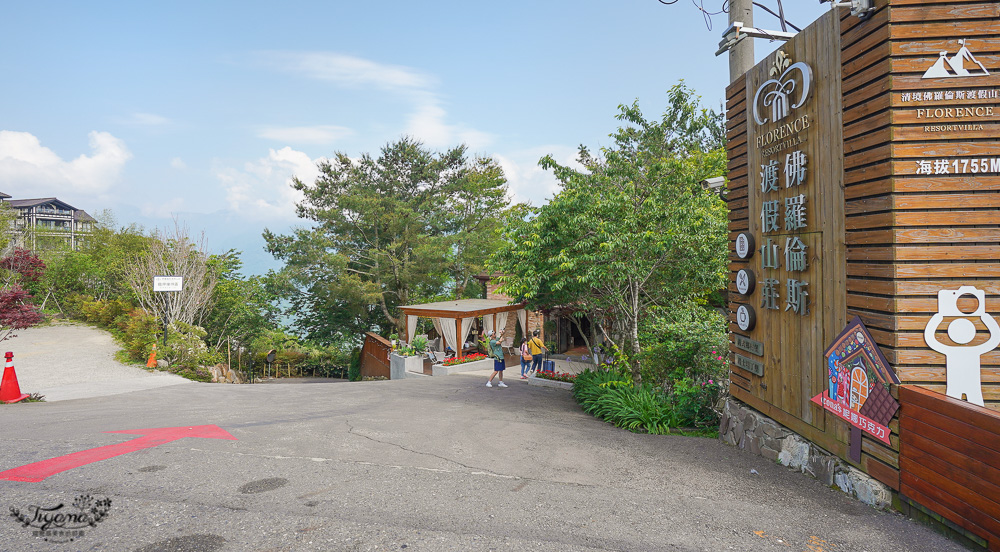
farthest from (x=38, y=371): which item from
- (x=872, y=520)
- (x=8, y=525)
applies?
(x=872, y=520)

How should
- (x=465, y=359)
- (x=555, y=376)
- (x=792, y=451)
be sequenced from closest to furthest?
1. (x=792, y=451)
2. (x=555, y=376)
3. (x=465, y=359)

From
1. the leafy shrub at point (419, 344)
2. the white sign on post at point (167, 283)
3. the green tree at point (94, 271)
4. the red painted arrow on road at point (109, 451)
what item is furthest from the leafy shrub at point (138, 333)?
the red painted arrow on road at point (109, 451)

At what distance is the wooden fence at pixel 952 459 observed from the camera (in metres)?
3.72

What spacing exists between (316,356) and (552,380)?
19991 millimetres

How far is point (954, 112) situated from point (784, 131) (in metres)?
1.69

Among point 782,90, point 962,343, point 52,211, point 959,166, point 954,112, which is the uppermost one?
point 52,211

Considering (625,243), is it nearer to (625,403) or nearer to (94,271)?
(625,403)

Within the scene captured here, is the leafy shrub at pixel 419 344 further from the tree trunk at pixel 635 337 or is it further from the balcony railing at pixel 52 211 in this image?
the balcony railing at pixel 52 211

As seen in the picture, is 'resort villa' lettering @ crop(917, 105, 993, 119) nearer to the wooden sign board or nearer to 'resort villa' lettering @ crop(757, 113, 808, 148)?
the wooden sign board

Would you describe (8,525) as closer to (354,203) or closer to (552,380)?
(552,380)

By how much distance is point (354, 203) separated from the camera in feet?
93.0

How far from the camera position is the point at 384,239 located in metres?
31.8

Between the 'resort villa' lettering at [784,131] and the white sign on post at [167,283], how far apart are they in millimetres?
16939

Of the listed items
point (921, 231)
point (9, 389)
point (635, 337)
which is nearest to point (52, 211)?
point (9, 389)
